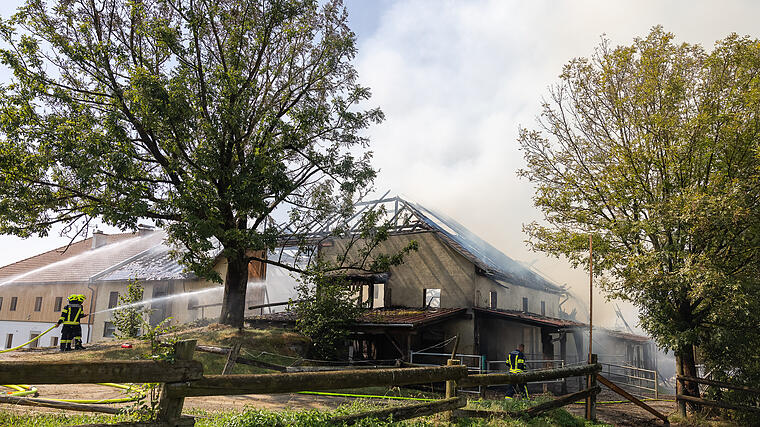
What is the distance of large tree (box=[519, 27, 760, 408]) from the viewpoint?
13.5 m

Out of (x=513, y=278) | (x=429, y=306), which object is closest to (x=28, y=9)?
(x=429, y=306)

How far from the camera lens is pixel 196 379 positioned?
480 cm

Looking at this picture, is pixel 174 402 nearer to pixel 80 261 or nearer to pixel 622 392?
pixel 622 392

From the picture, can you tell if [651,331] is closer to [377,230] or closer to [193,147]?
[377,230]

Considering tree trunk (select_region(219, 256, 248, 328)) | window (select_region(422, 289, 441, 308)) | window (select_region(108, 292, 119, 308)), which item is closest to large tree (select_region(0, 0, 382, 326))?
tree trunk (select_region(219, 256, 248, 328))

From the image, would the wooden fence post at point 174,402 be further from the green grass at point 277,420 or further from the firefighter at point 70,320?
the firefighter at point 70,320

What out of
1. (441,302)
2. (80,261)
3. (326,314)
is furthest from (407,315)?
(80,261)

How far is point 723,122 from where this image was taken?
14.1 meters

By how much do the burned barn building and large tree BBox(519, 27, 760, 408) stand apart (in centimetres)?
722

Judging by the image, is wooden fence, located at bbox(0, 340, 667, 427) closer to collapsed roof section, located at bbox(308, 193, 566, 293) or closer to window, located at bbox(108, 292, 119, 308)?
collapsed roof section, located at bbox(308, 193, 566, 293)

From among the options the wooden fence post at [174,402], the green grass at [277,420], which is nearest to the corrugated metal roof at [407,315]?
the green grass at [277,420]

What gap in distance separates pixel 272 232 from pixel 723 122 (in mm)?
15235

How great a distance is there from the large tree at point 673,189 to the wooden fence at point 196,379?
8.94 metres

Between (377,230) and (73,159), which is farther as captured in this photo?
(377,230)
